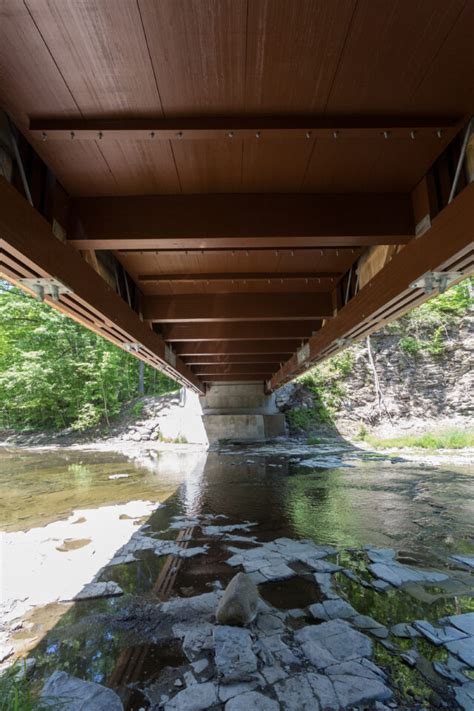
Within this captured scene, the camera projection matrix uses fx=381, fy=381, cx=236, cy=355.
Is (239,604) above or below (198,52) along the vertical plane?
below

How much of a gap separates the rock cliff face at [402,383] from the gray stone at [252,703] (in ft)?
59.7

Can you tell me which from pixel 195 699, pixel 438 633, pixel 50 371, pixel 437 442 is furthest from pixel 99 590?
pixel 50 371

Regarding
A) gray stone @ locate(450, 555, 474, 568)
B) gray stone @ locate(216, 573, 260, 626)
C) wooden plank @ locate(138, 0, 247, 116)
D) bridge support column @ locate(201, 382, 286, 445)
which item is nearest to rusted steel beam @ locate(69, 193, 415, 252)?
wooden plank @ locate(138, 0, 247, 116)

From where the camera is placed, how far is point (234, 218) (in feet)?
11.8

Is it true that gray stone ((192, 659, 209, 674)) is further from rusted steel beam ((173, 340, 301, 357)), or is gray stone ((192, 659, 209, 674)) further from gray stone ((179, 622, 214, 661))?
rusted steel beam ((173, 340, 301, 357))

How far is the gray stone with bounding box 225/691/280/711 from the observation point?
2.04 meters

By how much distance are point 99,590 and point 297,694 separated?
2187mm

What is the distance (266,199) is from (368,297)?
210cm

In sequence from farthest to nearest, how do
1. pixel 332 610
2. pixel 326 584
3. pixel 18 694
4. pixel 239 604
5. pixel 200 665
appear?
1. pixel 326 584
2. pixel 332 610
3. pixel 239 604
4. pixel 200 665
5. pixel 18 694

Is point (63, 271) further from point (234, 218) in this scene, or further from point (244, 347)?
point (244, 347)

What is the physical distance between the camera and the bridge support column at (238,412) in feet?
57.6

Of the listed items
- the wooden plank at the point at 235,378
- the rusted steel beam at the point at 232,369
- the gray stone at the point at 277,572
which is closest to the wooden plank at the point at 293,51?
the gray stone at the point at 277,572

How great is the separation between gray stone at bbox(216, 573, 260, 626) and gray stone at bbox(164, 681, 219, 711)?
0.69m

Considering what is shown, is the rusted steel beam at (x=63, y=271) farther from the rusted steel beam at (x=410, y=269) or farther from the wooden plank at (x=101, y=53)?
the rusted steel beam at (x=410, y=269)
